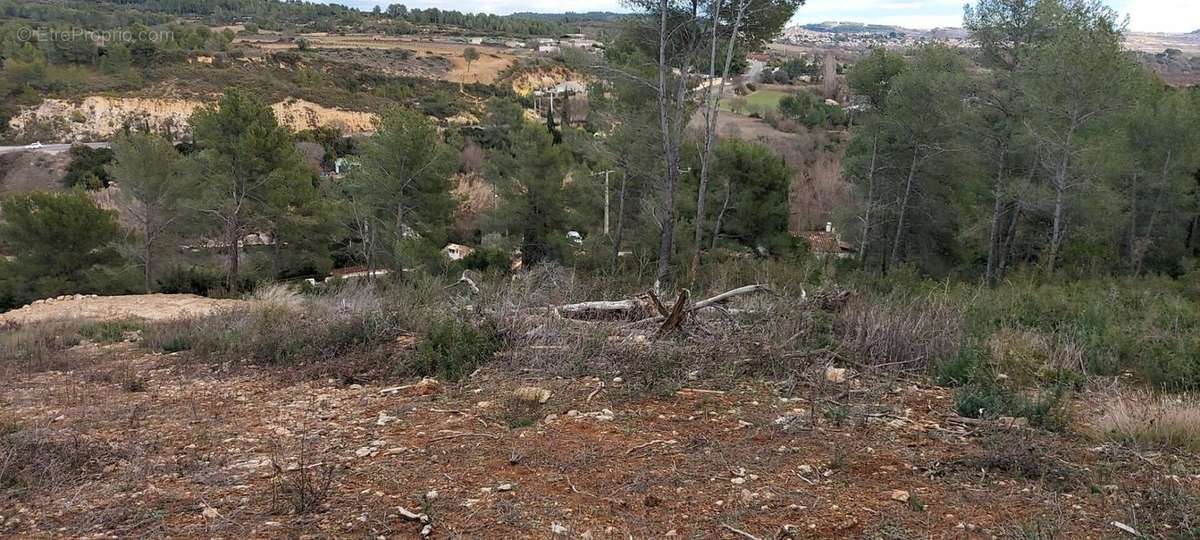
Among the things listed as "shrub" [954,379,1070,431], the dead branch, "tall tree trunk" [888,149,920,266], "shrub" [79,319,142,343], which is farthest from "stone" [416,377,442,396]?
"tall tree trunk" [888,149,920,266]

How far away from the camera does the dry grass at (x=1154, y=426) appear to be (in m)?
3.53

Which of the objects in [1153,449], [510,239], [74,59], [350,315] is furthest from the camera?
[74,59]

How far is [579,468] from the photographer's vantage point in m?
3.39

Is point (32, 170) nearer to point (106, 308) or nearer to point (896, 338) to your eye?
point (106, 308)

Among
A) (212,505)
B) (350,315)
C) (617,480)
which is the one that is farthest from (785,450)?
(350,315)

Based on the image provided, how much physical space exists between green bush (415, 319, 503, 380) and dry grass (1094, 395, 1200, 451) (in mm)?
3826

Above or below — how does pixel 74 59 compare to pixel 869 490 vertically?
above

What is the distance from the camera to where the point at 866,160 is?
21.5m

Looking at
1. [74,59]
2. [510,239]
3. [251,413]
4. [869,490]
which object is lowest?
[510,239]

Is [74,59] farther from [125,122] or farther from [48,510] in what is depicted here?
[48,510]

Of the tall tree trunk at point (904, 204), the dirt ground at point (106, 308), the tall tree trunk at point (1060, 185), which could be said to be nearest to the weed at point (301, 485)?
the dirt ground at point (106, 308)

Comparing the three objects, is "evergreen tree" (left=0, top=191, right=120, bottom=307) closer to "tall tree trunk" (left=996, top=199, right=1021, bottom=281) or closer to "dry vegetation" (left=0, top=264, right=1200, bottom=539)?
"dry vegetation" (left=0, top=264, right=1200, bottom=539)

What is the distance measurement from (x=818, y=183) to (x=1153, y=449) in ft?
123

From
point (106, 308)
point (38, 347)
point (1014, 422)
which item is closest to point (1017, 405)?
point (1014, 422)
